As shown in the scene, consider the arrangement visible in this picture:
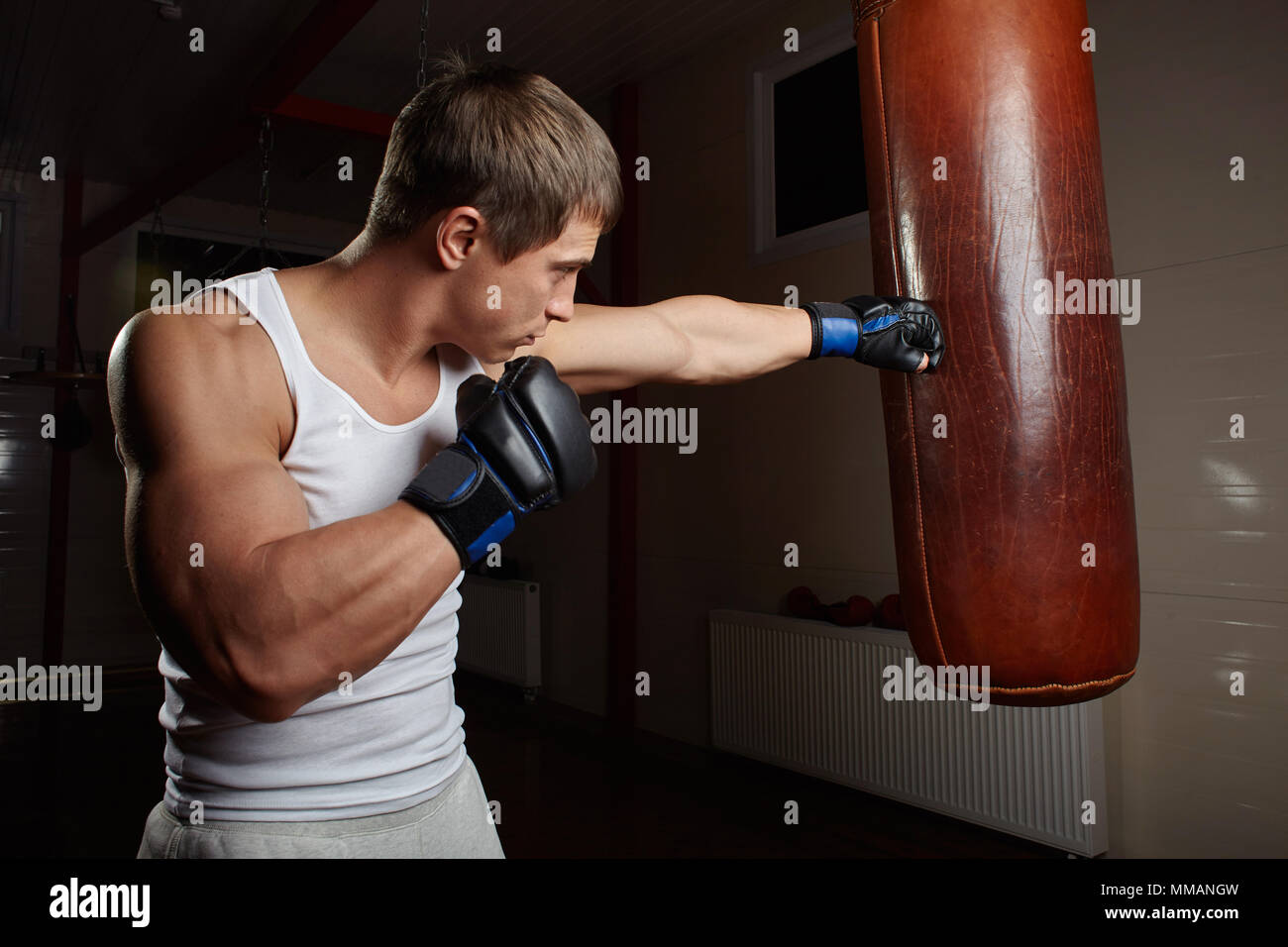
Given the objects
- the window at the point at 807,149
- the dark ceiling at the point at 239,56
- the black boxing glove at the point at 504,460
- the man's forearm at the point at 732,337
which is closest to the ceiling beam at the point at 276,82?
the dark ceiling at the point at 239,56

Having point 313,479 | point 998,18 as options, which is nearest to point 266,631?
point 313,479

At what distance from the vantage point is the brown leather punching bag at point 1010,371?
1.22 m

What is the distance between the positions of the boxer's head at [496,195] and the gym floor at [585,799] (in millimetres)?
2565

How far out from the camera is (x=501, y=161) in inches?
40.3

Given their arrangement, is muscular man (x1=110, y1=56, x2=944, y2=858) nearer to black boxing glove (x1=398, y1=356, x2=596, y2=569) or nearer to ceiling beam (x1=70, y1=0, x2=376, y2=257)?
black boxing glove (x1=398, y1=356, x2=596, y2=569)

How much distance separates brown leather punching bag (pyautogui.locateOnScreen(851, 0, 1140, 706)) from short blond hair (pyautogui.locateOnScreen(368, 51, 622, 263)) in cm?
50

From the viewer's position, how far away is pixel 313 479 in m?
1.02

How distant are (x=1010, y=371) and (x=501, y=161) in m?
0.73

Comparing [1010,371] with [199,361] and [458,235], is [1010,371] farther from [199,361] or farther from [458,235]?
[199,361]

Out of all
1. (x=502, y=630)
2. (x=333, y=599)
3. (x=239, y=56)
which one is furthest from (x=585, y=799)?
(x=239, y=56)

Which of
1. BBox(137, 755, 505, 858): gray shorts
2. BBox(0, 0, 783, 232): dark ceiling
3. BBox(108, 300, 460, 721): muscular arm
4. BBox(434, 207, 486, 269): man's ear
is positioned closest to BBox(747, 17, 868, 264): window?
BBox(0, 0, 783, 232): dark ceiling

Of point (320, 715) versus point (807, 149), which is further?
point (807, 149)
